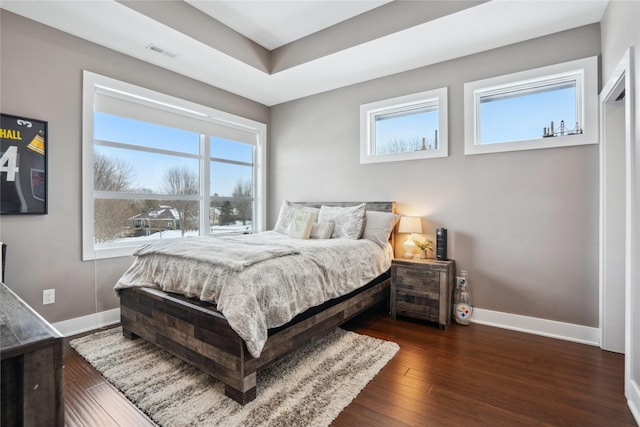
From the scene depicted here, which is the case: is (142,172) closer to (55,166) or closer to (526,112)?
(55,166)

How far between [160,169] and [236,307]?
2596 mm

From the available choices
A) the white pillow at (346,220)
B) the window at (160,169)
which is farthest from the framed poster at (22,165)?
the white pillow at (346,220)

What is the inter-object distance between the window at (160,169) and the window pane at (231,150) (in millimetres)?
14

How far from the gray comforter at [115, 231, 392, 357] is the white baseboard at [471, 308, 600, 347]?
135 centimetres

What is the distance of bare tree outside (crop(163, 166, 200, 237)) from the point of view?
379cm

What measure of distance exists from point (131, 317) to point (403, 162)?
3.11 metres

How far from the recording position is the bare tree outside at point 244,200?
15.2ft

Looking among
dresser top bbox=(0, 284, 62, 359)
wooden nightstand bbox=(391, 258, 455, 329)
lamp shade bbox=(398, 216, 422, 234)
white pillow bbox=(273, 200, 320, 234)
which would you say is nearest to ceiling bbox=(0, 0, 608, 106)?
white pillow bbox=(273, 200, 320, 234)

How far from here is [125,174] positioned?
3363mm

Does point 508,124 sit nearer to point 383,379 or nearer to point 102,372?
point 383,379

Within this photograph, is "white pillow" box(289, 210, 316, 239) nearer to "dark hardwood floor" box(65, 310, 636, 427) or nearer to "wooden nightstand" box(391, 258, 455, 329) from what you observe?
"wooden nightstand" box(391, 258, 455, 329)

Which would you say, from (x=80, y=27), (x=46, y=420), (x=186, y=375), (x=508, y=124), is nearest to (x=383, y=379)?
(x=186, y=375)

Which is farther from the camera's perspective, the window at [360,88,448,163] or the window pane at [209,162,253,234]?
the window pane at [209,162,253,234]

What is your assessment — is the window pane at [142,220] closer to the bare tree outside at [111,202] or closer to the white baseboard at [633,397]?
the bare tree outside at [111,202]
